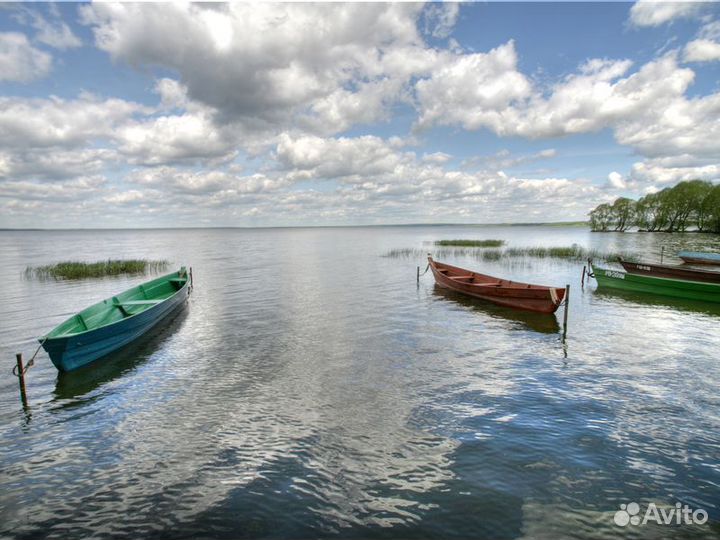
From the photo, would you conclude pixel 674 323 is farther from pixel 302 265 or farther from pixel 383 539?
pixel 302 265

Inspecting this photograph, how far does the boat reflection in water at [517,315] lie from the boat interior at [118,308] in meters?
17.9

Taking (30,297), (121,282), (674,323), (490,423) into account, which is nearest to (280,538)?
(490,423)

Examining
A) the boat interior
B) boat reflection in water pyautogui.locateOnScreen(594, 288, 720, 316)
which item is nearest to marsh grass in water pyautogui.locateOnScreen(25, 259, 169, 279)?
the boat interior

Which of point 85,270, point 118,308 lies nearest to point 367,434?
point 118,308

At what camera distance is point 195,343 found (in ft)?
56.3

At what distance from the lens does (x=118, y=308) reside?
18969 mm

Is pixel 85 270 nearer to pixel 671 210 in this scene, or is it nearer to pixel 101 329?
pixel 101 329

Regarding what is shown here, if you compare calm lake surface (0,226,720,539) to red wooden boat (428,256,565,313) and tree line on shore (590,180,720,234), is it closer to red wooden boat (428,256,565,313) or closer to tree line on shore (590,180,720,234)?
red wooden boat (428,256,565,313)

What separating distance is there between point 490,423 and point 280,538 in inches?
226

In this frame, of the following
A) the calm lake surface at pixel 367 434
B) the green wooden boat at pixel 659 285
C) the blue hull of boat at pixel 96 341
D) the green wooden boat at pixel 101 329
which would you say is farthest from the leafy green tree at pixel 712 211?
the blue hull of boat at pixel 96 341

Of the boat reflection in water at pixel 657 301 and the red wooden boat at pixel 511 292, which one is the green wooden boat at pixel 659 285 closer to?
the boat reflection in water at pixel 657 301

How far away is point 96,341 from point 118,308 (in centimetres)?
522

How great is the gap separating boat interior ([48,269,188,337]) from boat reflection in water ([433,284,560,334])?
17947 millimetres

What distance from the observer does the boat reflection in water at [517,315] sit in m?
19.3
